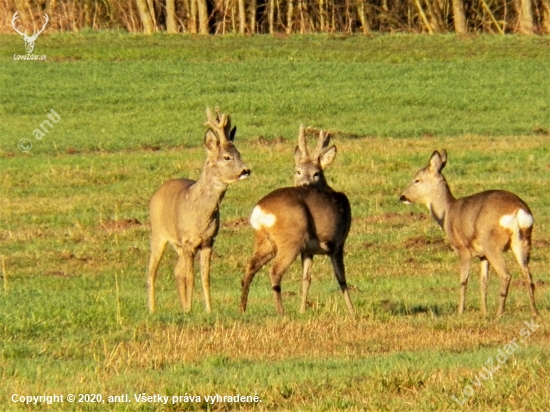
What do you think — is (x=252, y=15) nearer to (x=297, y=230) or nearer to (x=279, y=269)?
(x=297, y=230)

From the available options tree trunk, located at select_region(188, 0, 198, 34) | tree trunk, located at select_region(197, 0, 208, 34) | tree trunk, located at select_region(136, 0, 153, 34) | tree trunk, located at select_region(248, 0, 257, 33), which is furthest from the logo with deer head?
tree trunk, located at select_region(248, 0, 257, 33)

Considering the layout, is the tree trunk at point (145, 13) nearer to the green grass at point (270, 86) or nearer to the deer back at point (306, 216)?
the green grass at point (270, 86)

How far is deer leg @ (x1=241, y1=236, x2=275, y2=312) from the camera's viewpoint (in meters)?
11.5

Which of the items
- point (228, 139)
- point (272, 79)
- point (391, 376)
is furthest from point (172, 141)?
point (391, 376)

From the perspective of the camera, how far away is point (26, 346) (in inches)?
380

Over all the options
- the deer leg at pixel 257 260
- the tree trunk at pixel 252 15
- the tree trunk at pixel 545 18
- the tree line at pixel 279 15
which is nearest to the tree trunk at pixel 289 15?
the tree line at pixel 279 15

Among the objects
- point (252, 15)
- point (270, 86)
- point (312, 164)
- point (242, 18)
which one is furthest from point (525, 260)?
point (252, 15)

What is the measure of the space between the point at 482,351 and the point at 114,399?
3091 mm

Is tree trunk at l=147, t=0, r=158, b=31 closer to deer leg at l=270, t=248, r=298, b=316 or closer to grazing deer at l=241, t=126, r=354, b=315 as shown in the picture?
grazing deer at l=241, t=126, r=354, b=315

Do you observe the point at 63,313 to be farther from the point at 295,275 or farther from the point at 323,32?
the point at 323,32

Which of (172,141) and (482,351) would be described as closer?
(482,351)

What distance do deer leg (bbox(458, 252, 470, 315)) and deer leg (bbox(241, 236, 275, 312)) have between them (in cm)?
187

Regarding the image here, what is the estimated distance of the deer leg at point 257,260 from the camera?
452 inches

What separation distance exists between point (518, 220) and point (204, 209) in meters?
2.94
